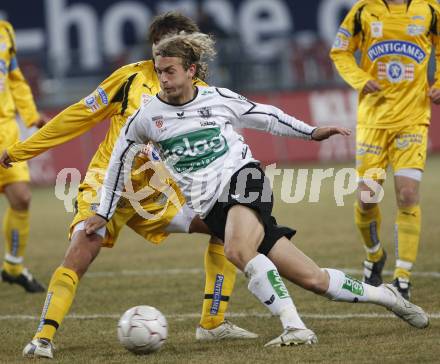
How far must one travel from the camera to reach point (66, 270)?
6121mm

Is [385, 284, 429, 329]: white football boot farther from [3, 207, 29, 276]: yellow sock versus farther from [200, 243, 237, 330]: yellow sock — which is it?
[3, 207, 29, 276]: yellow sock

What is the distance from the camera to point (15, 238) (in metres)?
9.12

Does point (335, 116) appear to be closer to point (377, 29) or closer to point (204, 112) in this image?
point (377, 29)

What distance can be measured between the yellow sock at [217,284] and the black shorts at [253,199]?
2.07 ft

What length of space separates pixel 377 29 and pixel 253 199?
8.90 ft

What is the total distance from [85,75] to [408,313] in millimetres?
17613

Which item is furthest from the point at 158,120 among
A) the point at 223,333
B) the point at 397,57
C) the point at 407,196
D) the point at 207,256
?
the point at 397,57

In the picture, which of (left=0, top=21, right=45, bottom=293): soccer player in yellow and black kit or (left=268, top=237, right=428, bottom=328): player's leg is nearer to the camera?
(left=268, top=237, right=428, bottom=328): player's leg

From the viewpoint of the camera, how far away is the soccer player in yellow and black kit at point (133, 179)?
631cm

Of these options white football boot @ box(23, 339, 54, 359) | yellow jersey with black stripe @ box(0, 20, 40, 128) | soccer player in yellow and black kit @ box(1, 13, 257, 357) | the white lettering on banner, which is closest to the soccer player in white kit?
soccer player in yellow and black kit @ box(1, 13, 257, 357)

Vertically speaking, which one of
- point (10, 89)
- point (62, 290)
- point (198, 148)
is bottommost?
point (62, 290)

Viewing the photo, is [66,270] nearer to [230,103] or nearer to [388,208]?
→ [230,103]

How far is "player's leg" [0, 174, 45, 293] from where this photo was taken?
29.0 ft

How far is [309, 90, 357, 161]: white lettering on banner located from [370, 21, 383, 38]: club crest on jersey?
11.9 meters
